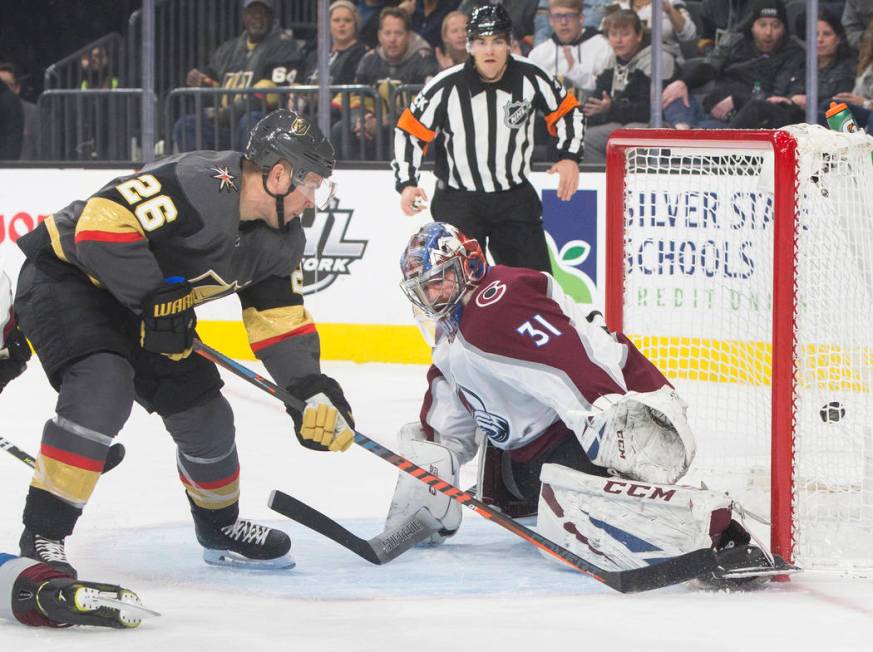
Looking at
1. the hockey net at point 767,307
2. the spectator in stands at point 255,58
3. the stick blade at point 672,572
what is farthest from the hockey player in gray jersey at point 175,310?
the spectator in stands at point 255,58

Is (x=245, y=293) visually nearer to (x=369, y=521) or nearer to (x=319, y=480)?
(x=369, y=521)

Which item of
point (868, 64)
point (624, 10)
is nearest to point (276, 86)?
point (624, 10)

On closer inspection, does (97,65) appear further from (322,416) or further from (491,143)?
(322,416)

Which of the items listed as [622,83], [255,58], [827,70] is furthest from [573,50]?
[255,58]

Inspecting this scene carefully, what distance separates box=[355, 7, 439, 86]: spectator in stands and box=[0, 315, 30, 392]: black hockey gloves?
11.7 feet

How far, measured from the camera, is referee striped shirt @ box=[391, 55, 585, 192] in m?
5.37

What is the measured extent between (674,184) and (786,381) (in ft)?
3.25

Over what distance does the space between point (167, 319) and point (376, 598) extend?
2.16 feet

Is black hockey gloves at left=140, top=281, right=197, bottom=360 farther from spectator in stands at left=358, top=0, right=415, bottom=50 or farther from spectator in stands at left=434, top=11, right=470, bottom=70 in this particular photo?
spectator in stands at left=358, top=0, right=415, bottom=50

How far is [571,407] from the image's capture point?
3.04m

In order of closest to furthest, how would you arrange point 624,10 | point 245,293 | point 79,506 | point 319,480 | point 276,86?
1. point 79,506
2. point 245,293
3. point 319,480
4. point 624,10
5. point 276,86

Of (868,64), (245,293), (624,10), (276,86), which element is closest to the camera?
(245,293)

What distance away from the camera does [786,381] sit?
3.12 metres

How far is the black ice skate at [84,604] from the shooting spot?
8.67ft
